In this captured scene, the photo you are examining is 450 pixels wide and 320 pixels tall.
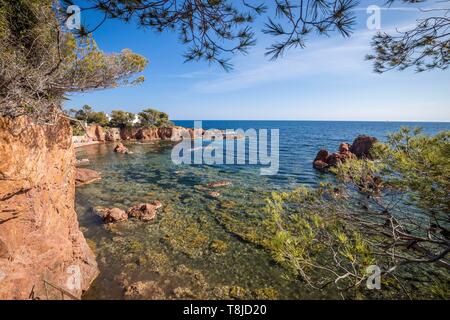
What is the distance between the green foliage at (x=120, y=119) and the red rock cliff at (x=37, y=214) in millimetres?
53117

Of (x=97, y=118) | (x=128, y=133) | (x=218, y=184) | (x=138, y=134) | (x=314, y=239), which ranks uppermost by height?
(x=97, y=118)

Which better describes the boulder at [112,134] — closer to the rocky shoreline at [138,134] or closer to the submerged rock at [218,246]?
the rocky shoreline at [138,134]

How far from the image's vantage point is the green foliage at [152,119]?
57.5 meters

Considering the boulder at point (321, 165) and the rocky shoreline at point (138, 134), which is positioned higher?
the rocky shoreline at point (138, 134)

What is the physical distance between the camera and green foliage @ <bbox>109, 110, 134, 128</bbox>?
54422 mm

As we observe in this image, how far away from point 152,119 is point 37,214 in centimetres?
5641

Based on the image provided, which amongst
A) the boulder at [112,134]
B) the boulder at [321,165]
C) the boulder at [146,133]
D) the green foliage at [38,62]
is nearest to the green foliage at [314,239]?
the green foliage at [38,62]

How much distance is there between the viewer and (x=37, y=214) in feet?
18.2

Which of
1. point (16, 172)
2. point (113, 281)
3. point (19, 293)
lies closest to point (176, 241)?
point (113, 281)

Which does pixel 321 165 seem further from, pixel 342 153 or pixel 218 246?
pixel 218 246

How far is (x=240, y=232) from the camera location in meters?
10.4

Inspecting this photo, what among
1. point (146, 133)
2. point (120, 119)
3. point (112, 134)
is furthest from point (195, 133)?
point (112, 134)
